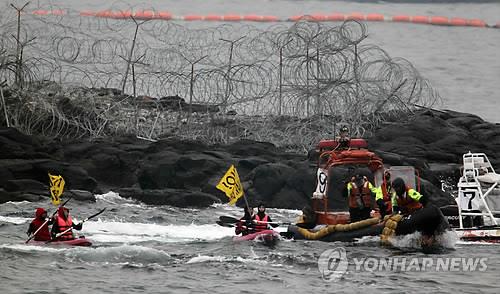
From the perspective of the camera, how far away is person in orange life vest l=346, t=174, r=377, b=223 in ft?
78.3

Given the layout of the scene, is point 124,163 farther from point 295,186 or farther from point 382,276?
point 382,276

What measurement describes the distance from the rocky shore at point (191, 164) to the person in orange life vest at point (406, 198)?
820 cm

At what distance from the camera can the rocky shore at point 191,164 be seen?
30.7 m

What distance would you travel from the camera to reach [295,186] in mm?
31453

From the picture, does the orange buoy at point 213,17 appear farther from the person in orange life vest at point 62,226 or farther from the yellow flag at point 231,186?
the person in orange life vest at point 62,226

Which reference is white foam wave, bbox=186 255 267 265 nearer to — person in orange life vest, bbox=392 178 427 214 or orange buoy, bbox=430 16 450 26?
person in orange life vest, bbox=392 178 427 214

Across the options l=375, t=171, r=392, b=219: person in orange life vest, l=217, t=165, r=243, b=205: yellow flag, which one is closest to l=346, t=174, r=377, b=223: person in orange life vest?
l=375, t=171, r=392, b=219: person in orange life vest

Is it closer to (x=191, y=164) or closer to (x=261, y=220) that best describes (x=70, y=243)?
(x=261, y=220)

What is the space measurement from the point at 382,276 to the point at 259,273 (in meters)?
2.13

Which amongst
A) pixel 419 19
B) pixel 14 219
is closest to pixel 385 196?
pixel 14 219

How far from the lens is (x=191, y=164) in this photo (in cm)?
3284

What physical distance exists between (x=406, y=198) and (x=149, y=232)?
6.45m

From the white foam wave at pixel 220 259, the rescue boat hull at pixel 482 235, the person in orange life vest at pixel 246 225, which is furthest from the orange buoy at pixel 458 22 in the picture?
the white foam wave at pixel 220 259

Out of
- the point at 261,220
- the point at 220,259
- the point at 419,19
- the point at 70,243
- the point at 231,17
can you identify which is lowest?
the point at 220,259
